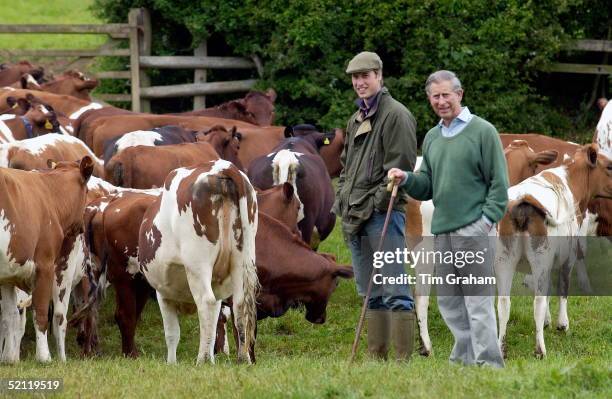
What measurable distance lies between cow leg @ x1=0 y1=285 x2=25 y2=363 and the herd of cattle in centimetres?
1

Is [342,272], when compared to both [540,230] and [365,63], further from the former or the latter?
[365,63]

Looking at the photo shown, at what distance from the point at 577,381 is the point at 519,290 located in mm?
7363

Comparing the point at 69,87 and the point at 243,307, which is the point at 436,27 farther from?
the point at 243,307

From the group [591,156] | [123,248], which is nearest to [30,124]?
[123,248]

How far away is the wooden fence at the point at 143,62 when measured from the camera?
25.4m

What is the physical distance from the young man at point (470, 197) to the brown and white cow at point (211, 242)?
2.23 metres

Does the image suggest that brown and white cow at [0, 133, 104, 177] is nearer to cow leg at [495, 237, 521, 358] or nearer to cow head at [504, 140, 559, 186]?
cow leg at [495, 237, 521, 358]

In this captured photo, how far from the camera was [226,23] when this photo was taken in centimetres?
2500

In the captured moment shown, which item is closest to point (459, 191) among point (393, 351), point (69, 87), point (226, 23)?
point (393, 351)

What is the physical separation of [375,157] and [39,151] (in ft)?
18.1

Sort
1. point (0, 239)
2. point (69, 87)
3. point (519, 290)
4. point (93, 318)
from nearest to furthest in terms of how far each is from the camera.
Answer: point (0, 239), point (93, 318), point (519, 290), point (69, 87)

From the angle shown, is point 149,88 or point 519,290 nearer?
point 519,290

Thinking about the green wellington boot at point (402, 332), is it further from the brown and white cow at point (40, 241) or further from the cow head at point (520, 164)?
the cow head at point (520, 164)

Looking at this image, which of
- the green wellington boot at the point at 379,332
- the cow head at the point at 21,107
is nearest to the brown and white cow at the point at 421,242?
the green wellington boot at the point at 379,332
